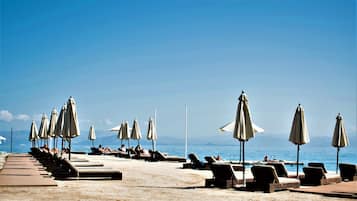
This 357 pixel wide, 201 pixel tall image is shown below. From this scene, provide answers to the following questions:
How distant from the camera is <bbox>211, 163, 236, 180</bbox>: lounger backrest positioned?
13234 mm

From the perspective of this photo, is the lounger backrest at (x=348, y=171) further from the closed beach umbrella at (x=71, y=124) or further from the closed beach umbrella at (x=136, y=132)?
Result: the closed beach umbrella at (x=136, y=132)

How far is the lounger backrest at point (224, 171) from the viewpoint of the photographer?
13234mm

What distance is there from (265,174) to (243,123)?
5.12 ft

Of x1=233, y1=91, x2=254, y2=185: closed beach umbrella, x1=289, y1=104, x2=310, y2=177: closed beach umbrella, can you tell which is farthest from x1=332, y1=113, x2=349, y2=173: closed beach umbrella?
x1=233, y1=91, x2=254, y2=185: closed beach umbrella

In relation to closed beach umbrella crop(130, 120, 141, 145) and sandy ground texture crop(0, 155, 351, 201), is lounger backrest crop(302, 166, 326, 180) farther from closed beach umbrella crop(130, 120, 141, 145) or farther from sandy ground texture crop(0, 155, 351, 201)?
closed beach umbrella crop(130, 120, 141, 145)

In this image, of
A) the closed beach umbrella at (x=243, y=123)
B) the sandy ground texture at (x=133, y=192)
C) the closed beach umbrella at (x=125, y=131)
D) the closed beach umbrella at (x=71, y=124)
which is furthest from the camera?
the closed beach umbrella at (x=125, y=131)

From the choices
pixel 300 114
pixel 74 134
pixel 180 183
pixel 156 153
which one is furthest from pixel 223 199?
pixel 156 153

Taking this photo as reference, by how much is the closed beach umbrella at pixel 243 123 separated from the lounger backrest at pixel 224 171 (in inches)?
31.7

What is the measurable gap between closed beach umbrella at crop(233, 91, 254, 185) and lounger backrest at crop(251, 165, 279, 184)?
3.47 ft

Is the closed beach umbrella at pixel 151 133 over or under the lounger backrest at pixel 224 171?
over

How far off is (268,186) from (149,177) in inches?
189

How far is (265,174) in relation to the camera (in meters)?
12.5

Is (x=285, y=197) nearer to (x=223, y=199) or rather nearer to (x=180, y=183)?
(x=223, y=199)

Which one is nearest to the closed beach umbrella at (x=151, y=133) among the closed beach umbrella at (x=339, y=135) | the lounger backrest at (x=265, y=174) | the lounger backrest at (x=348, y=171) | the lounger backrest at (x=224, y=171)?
the closed beach umbrella at (x=339, y=135)
